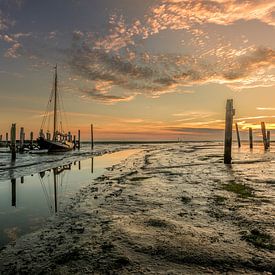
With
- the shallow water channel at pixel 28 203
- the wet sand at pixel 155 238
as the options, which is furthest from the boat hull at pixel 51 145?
the wet sand at pixel 155 238

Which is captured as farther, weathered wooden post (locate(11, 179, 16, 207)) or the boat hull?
the boat hull

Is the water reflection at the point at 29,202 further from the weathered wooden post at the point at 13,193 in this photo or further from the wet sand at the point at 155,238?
the wet sand at the point at 155,238

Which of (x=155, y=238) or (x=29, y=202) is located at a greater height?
(x=155, y=238)

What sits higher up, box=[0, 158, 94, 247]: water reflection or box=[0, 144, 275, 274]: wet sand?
box=[0, 144, 275, 274]: wet sand

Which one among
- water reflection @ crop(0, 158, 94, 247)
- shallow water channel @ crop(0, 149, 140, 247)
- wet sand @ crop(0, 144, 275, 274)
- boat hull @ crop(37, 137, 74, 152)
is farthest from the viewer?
boat hull @ crop(37, 137, 74, 152)

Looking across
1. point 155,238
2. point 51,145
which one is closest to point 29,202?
point 155,238

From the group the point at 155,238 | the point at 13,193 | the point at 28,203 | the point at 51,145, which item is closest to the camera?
the point at 155,238

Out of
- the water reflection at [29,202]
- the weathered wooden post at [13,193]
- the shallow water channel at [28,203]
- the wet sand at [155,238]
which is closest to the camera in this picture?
the wet sand at [155,238]

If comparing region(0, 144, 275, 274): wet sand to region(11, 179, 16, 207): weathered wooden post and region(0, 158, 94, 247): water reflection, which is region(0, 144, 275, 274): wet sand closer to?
region(0, 158, 94, 247): water reflection

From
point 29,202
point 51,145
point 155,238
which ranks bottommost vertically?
point 29,202

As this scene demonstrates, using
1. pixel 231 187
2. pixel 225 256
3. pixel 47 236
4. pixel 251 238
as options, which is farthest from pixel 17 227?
pixel 231 187

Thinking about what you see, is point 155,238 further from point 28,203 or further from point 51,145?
point 51,145

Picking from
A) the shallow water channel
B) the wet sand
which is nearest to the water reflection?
the shallow water channel

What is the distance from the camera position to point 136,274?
4.04 meters
